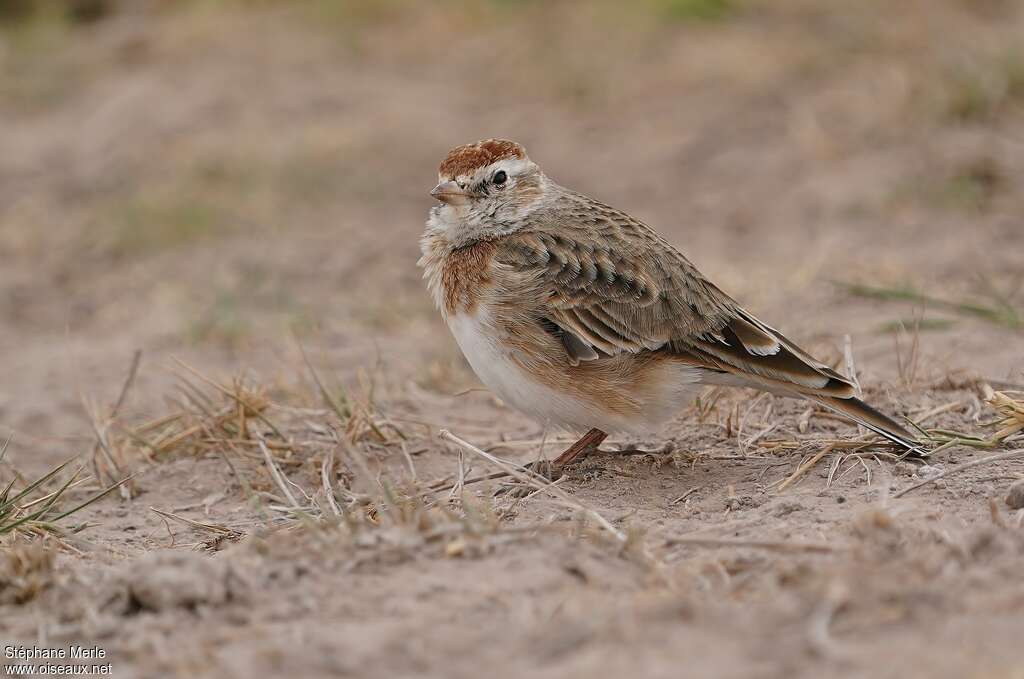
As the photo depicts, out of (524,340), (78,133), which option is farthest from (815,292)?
(78,133)

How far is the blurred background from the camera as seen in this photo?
788cm

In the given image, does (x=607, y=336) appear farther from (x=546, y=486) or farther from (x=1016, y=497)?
(x=1016, y=497)

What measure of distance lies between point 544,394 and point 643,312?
0.48 m

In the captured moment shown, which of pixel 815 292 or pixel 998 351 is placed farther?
pixel 815 292

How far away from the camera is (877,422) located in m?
4.84

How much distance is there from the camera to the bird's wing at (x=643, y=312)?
4.95 meters

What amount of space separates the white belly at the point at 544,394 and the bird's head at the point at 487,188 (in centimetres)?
52

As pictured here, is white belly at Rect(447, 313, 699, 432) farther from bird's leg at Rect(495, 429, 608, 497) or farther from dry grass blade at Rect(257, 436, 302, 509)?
dry grass blade at Rect(257, 436, 302, 509)

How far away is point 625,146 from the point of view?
11.7 metres

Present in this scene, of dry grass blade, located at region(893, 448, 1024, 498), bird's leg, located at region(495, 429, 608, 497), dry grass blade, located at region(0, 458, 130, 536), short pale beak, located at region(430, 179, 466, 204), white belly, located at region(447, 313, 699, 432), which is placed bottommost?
bird's leg, located at region(495, 429, 608, 497)

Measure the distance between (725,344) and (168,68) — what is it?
32.5 feet

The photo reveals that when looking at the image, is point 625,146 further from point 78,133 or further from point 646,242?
point 646,242

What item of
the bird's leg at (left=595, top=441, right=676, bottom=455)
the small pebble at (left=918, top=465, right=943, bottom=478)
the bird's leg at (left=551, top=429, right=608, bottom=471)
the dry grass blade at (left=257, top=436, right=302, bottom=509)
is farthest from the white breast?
the small pebble at (left=918, top=465, right=943, bottom=478)

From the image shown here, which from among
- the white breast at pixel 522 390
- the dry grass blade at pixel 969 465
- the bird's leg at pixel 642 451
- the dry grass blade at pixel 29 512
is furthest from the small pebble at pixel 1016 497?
the dry grass blade at pixel 29 512
